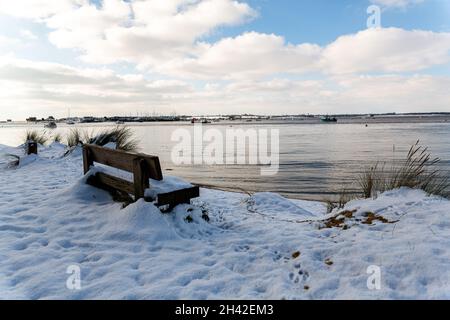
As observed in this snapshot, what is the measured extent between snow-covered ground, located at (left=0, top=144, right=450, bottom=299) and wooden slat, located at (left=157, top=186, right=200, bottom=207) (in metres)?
0.20

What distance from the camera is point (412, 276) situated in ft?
12.1

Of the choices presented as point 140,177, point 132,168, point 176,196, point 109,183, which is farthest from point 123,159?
point 176,196

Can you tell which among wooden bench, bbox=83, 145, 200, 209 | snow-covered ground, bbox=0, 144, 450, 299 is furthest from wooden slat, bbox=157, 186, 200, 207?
snow-covered ground, bbox=0, 144, 450, 299

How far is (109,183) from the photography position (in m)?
6.73

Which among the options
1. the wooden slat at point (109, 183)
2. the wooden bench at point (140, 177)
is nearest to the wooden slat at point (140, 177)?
the wooden bench at point (140, 177)

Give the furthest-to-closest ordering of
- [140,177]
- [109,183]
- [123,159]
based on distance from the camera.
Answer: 1. [109,183]
2. [123,159]
3. [140,177]

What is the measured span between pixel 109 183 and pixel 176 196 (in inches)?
70.2

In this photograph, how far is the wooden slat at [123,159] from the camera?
18.5 feet

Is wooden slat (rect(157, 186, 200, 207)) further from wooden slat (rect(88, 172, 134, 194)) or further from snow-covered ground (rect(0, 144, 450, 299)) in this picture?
wooden slat (rect(88, 172, 134, 194))

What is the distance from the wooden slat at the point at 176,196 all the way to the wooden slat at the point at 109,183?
73 cm

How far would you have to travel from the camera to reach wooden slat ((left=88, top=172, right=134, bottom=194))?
242 inches

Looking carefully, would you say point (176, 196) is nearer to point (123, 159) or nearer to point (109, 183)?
point (123, 159)

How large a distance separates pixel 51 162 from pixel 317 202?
33.3 ft
